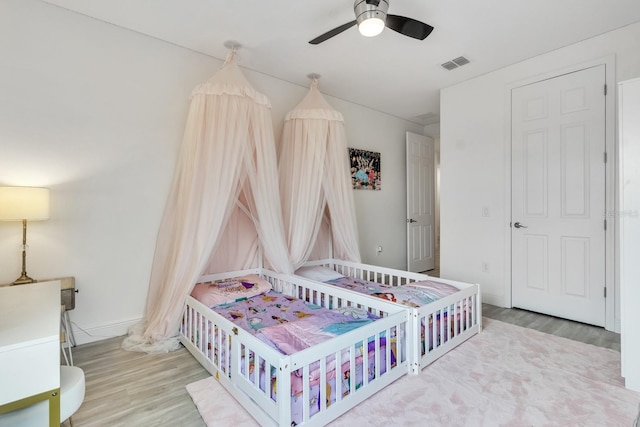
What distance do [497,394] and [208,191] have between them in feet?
7.84

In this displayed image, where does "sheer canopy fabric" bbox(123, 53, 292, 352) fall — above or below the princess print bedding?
above

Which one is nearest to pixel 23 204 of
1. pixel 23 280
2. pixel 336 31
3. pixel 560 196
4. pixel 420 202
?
pixel 23 280

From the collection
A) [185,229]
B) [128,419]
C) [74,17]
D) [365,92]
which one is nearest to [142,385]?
[128,419]

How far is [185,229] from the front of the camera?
2.50 meters

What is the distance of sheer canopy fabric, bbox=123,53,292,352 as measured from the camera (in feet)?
8.20

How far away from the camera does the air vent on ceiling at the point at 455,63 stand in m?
3.17

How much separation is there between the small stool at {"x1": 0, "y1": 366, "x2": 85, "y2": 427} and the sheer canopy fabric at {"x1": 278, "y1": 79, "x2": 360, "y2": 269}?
1.96 metres

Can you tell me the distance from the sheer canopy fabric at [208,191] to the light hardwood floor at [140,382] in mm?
175

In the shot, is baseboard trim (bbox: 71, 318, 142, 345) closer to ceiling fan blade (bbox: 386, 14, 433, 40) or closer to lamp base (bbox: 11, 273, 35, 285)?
lamp base (bbox: 11, 273, 35, 285)

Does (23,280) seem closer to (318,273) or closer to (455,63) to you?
(318,273)

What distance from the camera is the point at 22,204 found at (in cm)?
196

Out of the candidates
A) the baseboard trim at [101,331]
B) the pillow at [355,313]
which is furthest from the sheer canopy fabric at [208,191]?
the pillow at [355,313]

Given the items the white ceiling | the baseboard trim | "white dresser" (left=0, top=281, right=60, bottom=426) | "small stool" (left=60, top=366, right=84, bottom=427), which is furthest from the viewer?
the baseboard trim

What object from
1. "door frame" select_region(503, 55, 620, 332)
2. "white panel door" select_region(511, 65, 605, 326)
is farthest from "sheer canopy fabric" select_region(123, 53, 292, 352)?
"door frame" select_region(503, 55, 620, 332)
